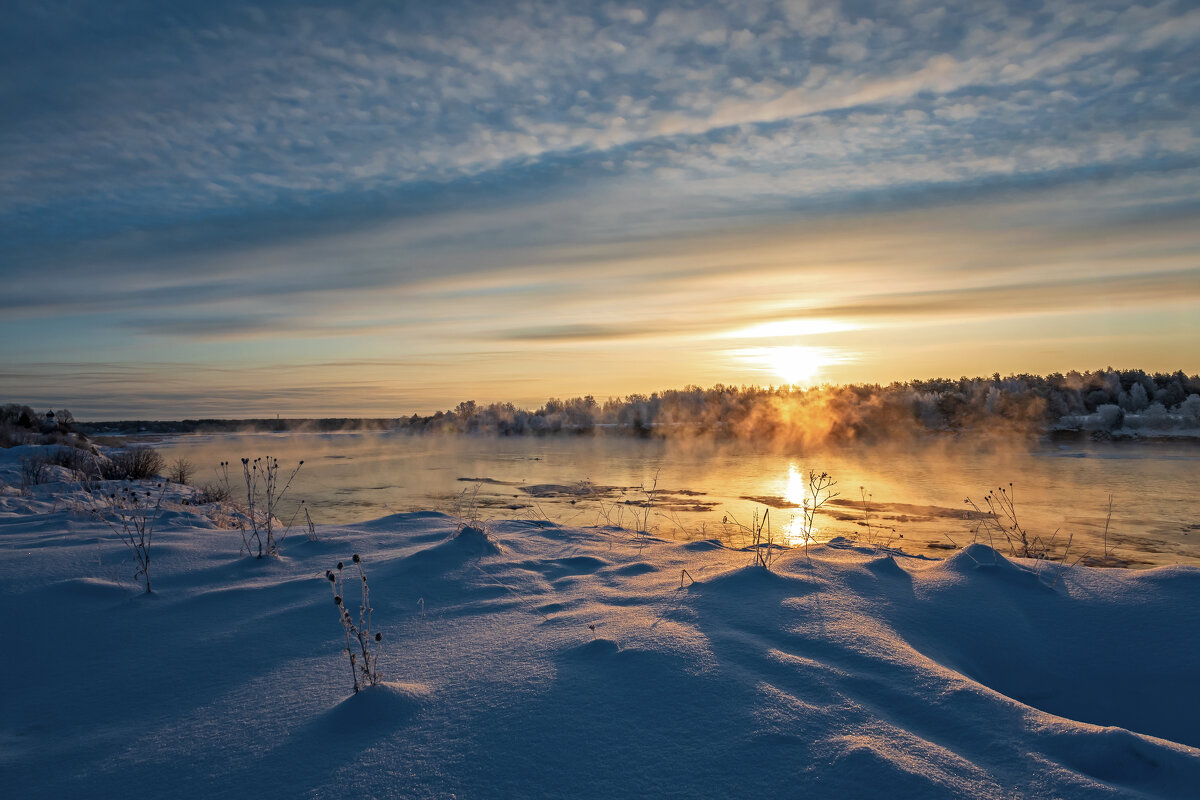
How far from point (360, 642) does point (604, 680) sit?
3.03 ft

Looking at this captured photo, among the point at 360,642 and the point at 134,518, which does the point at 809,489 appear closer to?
the point at 134,518

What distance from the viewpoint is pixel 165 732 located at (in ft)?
6.96

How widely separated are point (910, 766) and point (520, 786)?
113 centimetres

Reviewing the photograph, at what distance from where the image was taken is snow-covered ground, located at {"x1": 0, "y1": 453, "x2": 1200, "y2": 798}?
185cm

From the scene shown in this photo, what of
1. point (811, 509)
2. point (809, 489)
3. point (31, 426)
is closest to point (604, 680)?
point (811, 509)

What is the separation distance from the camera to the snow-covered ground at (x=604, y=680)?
185cm

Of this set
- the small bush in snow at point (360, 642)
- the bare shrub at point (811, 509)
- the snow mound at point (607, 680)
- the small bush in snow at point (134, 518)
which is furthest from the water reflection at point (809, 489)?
the small bush in snow at point (360, 642)

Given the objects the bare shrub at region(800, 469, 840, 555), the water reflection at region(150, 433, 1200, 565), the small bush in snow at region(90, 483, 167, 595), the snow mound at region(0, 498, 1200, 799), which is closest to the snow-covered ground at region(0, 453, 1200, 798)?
the snow mound at region(0, 498, 1200, 799)

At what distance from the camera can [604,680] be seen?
94.0 inches

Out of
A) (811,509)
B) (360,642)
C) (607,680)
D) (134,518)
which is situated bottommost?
(811,509)

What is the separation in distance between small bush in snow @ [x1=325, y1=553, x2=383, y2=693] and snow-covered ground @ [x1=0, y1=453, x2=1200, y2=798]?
0.06 m

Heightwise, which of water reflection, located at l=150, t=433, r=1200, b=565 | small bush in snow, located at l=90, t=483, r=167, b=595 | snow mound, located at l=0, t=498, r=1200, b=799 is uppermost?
small bush in snow, located at l=90, t=483, r=167, b=595

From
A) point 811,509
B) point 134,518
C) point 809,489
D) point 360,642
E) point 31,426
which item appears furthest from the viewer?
point 31,426

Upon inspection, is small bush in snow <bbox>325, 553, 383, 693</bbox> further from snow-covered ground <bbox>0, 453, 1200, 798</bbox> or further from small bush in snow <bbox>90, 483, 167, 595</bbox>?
small bush in snow <bbox>90, 483, 167, 595</bbox>
